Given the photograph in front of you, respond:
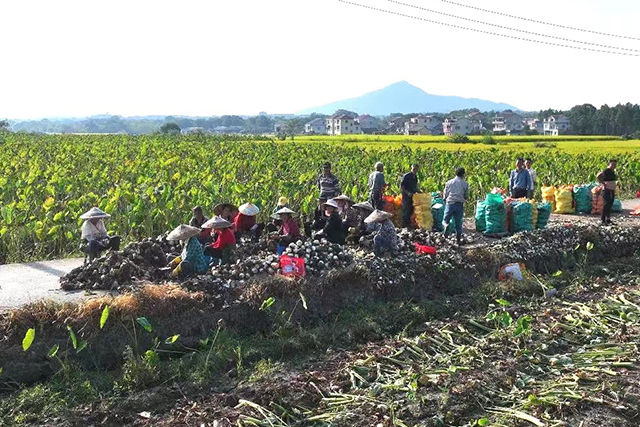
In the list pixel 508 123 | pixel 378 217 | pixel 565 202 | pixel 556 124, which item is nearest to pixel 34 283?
pixel 378 217

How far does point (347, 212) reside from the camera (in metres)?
12.4

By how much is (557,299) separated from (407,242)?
283 centimetres

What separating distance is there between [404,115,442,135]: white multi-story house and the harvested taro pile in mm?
96471

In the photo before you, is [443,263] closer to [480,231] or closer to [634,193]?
[480,231]

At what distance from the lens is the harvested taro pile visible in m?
9.27

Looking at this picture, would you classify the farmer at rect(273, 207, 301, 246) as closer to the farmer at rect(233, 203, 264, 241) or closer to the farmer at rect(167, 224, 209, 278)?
the farmer at rect(233, 203, 264, 241)

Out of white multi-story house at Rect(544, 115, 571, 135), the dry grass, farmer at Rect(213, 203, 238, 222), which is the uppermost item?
white multi-story house at Rect(544, 115, 571, 135)

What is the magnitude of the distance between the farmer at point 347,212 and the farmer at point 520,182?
16.3 feet

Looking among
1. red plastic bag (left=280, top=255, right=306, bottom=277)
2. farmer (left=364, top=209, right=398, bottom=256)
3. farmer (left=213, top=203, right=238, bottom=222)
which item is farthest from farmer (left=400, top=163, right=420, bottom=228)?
red plastic bag (left=280, top=255, right=306, bottom=277)

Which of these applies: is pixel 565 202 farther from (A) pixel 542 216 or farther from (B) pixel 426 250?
(B) pixel 426 250

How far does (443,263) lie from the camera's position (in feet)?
36.7

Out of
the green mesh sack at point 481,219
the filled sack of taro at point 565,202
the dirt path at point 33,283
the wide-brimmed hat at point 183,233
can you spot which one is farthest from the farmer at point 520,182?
the dirt path at point 33,283

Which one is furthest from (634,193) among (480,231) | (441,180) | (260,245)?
(260,245)

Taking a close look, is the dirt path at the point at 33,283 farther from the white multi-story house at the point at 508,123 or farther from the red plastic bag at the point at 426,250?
the white multi-story house at the point at 508,123
